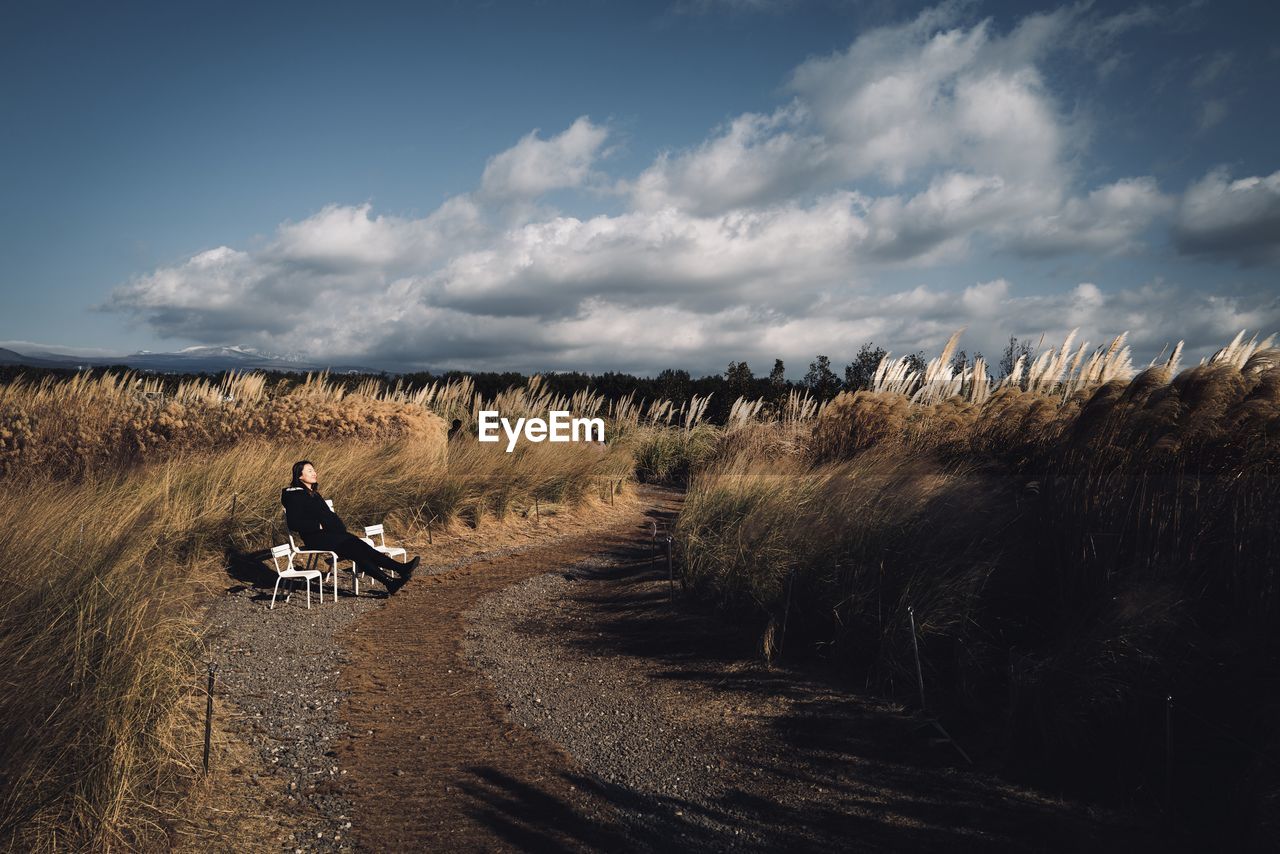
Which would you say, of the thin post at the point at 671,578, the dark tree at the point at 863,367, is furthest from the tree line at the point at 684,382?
the thin post at the point at 671,578

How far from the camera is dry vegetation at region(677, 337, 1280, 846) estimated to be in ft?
13.4

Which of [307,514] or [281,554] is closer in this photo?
[281,554]

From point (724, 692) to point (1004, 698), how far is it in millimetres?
1721

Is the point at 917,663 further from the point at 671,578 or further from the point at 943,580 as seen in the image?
the point at 671,578

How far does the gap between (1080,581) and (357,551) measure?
6.29 metres

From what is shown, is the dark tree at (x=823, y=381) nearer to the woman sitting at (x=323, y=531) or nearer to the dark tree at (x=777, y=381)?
the dark tree at (x=777, y=381)

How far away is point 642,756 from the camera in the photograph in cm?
448

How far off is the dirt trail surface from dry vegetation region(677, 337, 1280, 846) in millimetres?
429

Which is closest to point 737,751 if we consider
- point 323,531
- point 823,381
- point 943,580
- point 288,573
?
point 943,580

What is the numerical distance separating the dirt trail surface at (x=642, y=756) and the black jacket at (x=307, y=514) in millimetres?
1309

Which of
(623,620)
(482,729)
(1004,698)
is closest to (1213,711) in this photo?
(1004,698)

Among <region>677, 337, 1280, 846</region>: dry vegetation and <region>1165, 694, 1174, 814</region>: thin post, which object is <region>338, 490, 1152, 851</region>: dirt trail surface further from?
<region>677, 337, 1280, 846</region>: dry vegetation

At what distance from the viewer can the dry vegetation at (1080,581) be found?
4.08m

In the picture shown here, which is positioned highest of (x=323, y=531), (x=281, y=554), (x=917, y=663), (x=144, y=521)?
(x=144, y=521)
